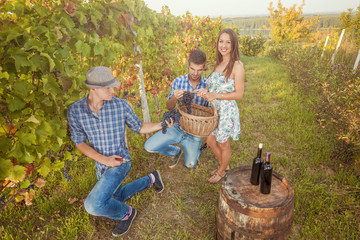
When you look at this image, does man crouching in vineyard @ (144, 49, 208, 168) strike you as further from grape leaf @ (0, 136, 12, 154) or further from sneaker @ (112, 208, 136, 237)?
grape leaf @ (0, 136, 12, 154)

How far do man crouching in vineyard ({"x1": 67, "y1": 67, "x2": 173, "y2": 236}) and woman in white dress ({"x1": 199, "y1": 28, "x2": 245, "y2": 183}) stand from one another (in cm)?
101

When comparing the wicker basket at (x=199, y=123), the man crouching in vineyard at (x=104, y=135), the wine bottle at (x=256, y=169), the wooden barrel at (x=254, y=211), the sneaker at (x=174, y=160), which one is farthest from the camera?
the sneaker at (x=174, y=160)

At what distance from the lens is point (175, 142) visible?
384 cm

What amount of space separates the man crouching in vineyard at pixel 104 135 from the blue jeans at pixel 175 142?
849 millimetres

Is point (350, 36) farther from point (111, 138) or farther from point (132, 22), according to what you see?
point (111, 138)

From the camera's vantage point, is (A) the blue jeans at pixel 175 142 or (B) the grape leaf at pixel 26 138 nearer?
(B) the grape leaf at pixel 26 138

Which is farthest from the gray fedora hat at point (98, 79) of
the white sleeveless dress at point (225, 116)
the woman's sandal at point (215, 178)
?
the woman's sandal at point (215, 178)

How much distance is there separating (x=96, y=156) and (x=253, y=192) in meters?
1.89

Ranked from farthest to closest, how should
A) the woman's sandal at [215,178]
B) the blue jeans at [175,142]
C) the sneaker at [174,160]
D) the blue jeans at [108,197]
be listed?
the sneaker at [174,160], the blue jeans at [175,142], the woman's sandal at [215,178], the blue jeans at [108,197]

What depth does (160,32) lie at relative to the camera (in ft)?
14.3

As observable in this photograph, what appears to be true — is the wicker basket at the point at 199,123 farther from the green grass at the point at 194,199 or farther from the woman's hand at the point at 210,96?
the green grass at the point at 194,199

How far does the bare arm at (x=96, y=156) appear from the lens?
2.63 meters

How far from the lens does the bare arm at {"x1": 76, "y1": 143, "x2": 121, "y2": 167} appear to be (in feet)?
8.64

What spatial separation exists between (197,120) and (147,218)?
5.20 feet
